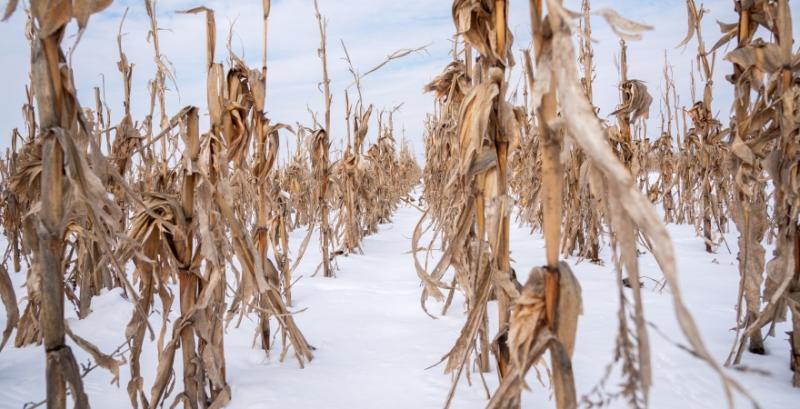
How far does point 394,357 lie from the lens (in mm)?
1677

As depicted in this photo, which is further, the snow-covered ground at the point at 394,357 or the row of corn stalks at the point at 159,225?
the snow-covered ground at the point at 394,357

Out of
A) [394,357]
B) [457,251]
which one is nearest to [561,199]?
[457,251]

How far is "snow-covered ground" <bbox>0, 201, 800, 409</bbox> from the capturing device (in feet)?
4.37

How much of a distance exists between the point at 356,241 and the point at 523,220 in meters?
2.92

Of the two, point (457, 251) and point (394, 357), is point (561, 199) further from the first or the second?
point (394, 357)

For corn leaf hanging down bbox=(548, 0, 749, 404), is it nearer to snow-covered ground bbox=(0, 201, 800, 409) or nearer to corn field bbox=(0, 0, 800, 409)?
corn field bbox=(0, 0, 800, 409)

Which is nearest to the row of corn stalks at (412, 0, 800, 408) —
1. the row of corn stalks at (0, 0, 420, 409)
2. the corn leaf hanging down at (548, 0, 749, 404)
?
the corn leaf hanging down at (548, 0, 749, 404)

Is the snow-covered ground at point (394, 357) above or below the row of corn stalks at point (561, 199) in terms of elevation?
below

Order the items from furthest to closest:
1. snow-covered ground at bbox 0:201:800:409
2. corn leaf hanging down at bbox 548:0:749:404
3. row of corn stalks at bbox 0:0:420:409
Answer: snow-covered ground at bbox 0:201:800:409, row of corn stalks at bbox 0:0:420:409, corn leaf hanging down at bbox 548:0:749:404

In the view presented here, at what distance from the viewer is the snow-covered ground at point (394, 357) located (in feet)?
4.37

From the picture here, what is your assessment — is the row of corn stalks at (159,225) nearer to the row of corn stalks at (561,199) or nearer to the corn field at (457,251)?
the corn field at (457,251)

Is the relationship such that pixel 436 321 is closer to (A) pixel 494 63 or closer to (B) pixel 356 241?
(A) pixel 494 63

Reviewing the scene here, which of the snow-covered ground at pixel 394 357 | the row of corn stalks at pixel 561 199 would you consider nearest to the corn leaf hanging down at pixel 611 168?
the row of corn stalks at pixel 561 199

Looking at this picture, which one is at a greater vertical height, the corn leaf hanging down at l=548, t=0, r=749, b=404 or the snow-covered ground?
the corn leaf hanging down at l=548, t=0, r=749, b=404
